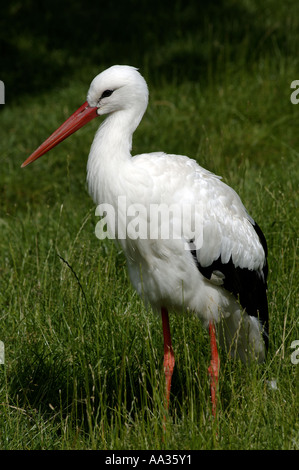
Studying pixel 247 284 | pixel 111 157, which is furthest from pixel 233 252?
pixel 111 157

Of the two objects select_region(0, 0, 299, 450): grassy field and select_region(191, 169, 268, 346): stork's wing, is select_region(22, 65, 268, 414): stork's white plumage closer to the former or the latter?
select_region(191, 169, 268, 346): stork's wing

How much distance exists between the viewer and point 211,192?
131 inches

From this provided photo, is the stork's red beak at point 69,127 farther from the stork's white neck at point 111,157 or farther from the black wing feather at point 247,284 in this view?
the black wing feather at point 247,284

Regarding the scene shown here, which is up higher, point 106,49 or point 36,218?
point 106,49

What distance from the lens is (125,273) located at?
4.36 m

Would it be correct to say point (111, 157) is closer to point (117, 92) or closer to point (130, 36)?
point (117, 92)

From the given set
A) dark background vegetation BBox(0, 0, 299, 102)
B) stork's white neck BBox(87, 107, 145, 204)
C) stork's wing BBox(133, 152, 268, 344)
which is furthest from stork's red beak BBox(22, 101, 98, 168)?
dark background vegetation BBox(0, 0, 299, 102)

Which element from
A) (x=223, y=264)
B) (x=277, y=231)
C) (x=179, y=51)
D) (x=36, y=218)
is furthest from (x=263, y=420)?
(x=179, y=51)

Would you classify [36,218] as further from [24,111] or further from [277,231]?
[24,111]

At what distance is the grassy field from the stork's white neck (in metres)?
0.40

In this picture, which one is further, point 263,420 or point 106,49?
point 106,49

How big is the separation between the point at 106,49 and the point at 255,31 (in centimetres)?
171

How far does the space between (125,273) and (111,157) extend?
4.25 feet
